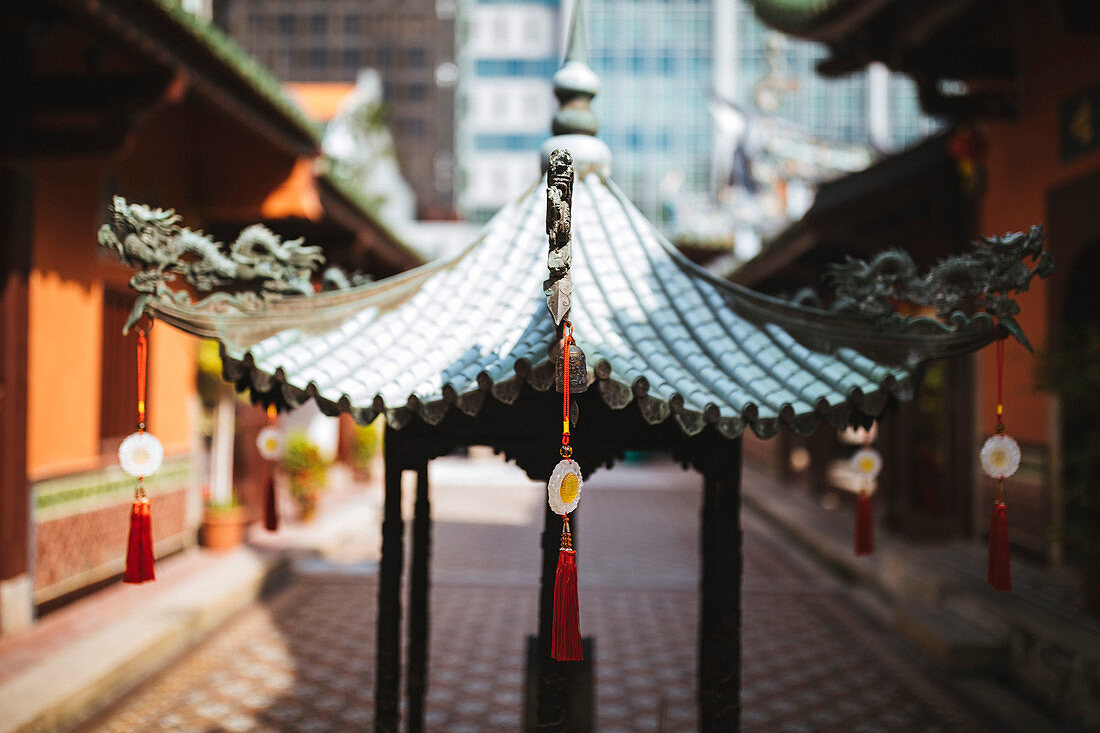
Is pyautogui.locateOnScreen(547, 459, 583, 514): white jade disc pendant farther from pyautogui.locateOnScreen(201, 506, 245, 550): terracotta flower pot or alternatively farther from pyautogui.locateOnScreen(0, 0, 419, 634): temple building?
pyautogui.locateOnScreen(201, 506, 245, 550): terracotta flower pot

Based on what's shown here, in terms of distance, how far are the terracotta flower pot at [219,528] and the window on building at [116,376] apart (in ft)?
6.02

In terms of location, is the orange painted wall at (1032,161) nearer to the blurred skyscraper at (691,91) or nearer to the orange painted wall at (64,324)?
the orange painted wall at (64,324)

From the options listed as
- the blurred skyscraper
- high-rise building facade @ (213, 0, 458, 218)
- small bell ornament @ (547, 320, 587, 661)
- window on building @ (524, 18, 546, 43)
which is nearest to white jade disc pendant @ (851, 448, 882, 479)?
small bell ornament @ (547, 320, 587, 661)

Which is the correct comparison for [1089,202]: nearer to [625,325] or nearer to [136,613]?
[625,325]

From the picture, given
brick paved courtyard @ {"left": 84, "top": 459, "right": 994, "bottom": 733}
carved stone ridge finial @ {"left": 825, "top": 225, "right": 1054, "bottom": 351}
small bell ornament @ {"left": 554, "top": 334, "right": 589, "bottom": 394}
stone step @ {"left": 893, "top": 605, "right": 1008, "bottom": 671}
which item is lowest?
brick paved courtyard @ {"left": 84, "top": 459, "right": 994, "bottom": 733}

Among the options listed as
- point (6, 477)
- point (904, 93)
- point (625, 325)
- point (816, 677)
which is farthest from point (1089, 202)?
point (904, 93)

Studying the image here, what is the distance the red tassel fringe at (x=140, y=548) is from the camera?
2.99m

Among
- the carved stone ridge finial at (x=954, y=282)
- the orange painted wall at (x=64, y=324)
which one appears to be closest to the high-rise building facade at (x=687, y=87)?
the orange painted wall at (x=64, y=324)

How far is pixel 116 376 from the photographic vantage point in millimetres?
9227

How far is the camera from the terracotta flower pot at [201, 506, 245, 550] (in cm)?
1084

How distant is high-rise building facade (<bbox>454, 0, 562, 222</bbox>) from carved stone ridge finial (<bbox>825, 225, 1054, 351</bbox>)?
152ft

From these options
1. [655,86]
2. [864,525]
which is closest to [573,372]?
[864,525]

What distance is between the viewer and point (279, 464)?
13.9 m

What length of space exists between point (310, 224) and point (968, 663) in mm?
9551
